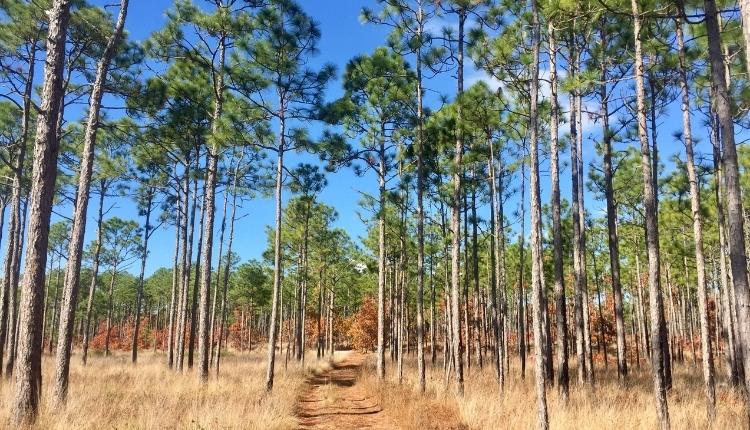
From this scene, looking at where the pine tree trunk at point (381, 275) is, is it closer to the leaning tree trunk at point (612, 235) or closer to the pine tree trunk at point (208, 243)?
the pine tree trunk at point (208, 243)

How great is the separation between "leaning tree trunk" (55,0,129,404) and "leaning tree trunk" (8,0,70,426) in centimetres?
100

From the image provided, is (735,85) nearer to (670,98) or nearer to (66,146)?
(670,98)

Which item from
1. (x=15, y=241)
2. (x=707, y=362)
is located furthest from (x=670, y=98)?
Answer: (x=15, y=241)

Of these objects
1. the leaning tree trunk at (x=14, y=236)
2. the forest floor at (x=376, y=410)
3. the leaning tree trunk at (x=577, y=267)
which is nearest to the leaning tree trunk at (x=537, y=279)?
the forest floor at (x=376, y=410)

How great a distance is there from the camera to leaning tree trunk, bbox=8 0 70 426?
6031 millimetres

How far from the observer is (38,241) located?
6.28 metres

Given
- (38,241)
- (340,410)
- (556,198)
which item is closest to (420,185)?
(556,198)

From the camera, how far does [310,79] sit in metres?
12.5

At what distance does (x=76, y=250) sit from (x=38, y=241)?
205cm

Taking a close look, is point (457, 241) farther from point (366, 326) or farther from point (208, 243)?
point (366, 326)

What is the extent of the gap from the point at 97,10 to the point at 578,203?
12.9 metres

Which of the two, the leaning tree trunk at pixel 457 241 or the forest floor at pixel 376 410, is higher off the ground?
the leaning tree trunk at pixel 457 241

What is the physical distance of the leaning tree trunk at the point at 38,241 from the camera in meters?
6.03

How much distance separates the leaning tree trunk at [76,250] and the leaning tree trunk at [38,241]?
3.28 ft
